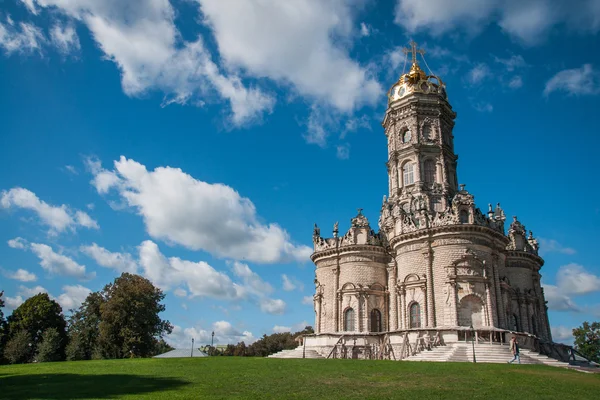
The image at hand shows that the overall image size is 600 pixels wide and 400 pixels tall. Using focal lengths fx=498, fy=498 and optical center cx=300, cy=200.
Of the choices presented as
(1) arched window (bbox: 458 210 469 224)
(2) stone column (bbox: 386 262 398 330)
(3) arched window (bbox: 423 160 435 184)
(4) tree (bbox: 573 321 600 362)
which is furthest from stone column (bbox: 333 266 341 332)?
(4) tree (bbox: 573 321 600 362)

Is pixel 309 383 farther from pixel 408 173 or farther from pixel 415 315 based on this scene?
pixel 408 173

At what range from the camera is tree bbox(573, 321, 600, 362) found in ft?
239

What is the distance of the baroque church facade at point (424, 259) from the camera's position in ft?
124

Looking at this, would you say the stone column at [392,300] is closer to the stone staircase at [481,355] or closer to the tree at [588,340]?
the stone staircase at [481,355]

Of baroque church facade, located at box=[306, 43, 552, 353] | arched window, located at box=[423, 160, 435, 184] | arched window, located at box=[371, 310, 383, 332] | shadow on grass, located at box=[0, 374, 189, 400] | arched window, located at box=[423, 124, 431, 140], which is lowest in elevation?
shadow on grass, located at box=[0, 374, 189, 400]

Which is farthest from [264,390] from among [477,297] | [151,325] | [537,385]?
[151,325]

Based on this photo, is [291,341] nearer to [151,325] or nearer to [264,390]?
[151,325]

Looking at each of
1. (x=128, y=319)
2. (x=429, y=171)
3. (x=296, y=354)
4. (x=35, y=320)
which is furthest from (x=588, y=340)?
(x=35, y=320)

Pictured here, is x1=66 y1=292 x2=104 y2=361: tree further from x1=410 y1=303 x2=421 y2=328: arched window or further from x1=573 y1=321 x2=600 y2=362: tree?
x1=573 y1=321 x2=600 y2=362: tree

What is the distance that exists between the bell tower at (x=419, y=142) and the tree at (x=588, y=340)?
138ft

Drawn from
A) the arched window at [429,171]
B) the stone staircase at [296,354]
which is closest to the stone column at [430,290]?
the stone staircase at [296,354]

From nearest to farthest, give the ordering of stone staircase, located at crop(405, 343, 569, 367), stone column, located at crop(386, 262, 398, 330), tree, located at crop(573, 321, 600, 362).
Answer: stone staircase, located at crop(405, 343, 569, 367) → stone column, located at crop(386, 262, 398, 330) → tree, located at crop(573, 321, 600, 362)

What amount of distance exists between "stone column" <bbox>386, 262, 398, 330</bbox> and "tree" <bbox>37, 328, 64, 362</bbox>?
3765 cm

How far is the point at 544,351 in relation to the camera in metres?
43.9
